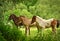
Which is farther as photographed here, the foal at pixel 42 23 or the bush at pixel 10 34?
the foal at pixel 42 23

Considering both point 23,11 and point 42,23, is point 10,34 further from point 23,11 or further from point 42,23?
point 23,11

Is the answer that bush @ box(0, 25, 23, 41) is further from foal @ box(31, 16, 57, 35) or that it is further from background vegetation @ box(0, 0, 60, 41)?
foal @ box(31, 16, 57, 35)

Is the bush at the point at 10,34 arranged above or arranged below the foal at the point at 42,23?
above

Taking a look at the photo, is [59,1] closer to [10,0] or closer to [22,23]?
[22,23]

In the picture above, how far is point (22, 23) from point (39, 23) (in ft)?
3.07

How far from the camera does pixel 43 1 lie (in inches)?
1025

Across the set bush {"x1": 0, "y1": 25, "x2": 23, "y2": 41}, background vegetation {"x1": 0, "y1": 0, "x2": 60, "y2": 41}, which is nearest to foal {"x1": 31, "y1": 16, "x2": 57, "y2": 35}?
background vegetation {"x1": 0, "y1": 0, "x2": 60, "y2": 41}

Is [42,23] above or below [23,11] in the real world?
Result: above

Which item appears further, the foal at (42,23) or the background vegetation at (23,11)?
the foal at (42,23)

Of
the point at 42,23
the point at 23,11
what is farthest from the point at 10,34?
the point at 23,11

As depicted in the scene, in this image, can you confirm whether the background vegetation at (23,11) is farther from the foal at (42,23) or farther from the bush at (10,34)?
the foal at (42,23)

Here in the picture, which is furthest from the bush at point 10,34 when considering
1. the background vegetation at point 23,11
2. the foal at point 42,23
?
the foal at point 42,23

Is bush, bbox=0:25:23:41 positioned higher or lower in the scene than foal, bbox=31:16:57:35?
higher

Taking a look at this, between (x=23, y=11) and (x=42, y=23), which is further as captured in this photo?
(x=23, y=11)
